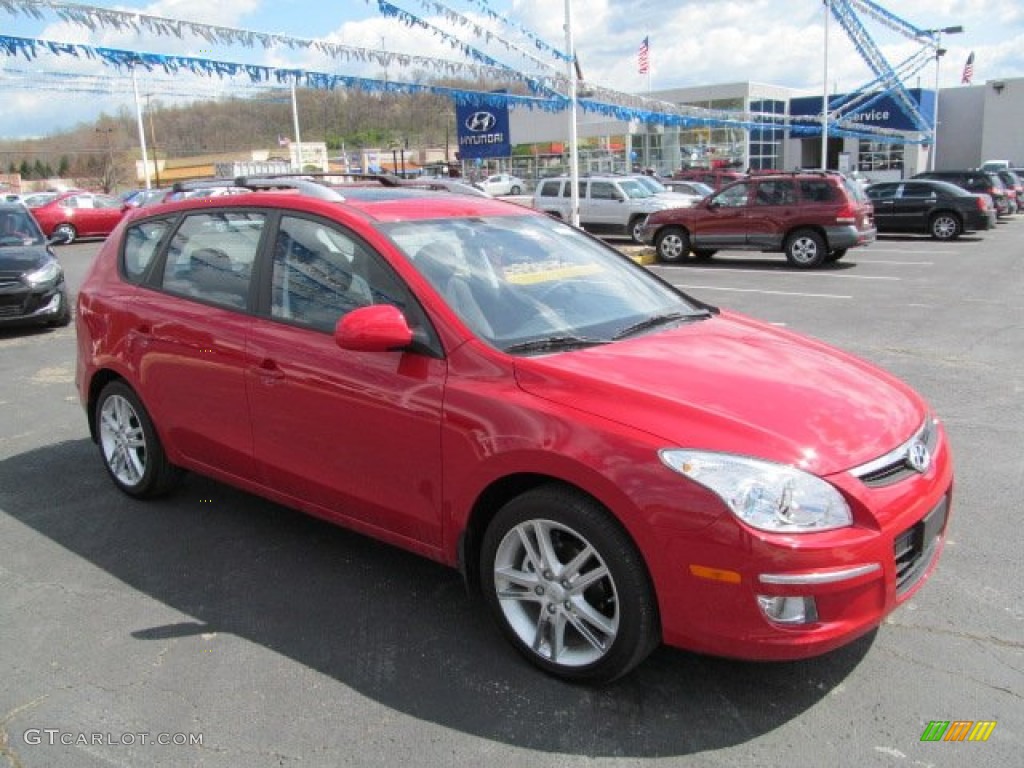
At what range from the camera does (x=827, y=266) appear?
16.5 metres

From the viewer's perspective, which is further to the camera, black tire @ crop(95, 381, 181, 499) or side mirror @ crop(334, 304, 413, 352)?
black tire @ crop(95, 381, 181, 499)

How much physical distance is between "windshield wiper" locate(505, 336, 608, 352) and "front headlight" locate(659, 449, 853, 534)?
777 mm

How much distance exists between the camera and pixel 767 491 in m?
2.60

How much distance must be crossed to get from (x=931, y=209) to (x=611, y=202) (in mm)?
8147

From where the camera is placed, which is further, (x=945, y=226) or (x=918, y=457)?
(x=945, y=226)

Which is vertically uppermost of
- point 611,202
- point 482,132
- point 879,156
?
point 482,132

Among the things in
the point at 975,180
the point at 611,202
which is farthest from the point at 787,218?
the point at 975,180

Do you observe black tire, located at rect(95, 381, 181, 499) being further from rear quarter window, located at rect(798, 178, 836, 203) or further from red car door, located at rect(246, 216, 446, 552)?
rear quarter window, located at rect(798, 178, 836, 203)

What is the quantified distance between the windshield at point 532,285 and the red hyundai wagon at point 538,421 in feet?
0.05

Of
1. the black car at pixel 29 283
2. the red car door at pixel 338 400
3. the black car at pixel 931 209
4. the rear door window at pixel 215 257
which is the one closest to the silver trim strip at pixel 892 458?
the red car door at pixel 338 400

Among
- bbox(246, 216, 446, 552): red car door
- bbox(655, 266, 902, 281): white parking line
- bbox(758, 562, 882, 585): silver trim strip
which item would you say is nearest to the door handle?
bbox(246, 216, 446, 552): red car door

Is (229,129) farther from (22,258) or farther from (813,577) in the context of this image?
(813,577)

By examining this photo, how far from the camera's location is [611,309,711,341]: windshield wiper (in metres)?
3.54

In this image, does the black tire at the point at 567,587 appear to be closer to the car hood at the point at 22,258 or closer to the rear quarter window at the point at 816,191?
the car hood at the point at 22,258
